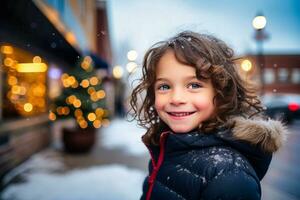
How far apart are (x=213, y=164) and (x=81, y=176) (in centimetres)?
518

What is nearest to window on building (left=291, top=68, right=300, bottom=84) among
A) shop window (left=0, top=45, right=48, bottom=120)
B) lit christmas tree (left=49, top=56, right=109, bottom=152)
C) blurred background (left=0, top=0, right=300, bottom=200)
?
blurred background (left=0, top=0, right=300, bottom=200)

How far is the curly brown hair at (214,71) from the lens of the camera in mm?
1437

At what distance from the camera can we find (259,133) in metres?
1.41

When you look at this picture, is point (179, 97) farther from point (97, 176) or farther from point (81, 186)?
point (97, 176)

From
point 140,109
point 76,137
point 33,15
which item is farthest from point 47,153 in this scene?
point 140,109

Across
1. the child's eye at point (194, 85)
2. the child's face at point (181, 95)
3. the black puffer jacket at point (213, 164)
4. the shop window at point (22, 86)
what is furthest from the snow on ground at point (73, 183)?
the child's eye at point (194, 85)

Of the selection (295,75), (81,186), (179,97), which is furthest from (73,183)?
(179,97)

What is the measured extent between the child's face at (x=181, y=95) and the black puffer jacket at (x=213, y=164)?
0.21 feet

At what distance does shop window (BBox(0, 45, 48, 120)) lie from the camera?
16.8 feet

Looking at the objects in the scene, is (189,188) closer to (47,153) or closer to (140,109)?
(140,109)

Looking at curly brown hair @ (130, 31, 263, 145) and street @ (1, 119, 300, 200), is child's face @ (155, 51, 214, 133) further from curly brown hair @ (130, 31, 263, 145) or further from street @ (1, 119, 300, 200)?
street @ (1, 119, 300, 200)

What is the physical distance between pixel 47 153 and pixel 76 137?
85 cm

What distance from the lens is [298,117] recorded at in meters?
8.76

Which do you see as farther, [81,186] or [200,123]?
[81,186]
